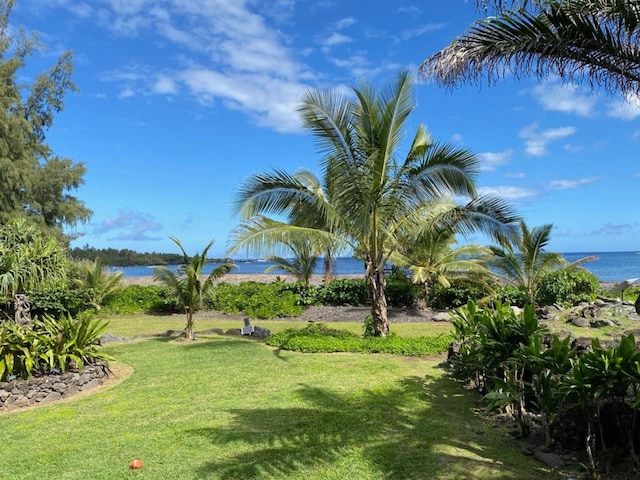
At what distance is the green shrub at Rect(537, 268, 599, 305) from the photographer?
14594mm

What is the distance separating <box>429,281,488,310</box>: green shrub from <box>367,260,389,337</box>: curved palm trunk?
683 centimetres

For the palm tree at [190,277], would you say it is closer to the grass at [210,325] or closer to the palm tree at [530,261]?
the grass at [210,325]

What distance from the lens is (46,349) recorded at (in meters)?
7.40

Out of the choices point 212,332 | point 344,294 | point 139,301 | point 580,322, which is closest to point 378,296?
point 580,322

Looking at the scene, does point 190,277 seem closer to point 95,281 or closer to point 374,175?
point 374,175

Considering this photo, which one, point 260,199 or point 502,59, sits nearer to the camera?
point 502,59

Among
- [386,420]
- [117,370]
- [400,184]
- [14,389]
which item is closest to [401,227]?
[400,184]

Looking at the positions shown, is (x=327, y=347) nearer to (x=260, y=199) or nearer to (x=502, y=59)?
(x=260, y=199)

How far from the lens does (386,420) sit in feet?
17.1

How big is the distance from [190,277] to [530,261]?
10.5 metres

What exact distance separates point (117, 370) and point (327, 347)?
4107 millimetres

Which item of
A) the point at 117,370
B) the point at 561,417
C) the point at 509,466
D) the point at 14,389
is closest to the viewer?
the point at 509,466

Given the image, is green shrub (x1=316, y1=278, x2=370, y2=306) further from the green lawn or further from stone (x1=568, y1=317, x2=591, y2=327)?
the green lawn

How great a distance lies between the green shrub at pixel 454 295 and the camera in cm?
1625
